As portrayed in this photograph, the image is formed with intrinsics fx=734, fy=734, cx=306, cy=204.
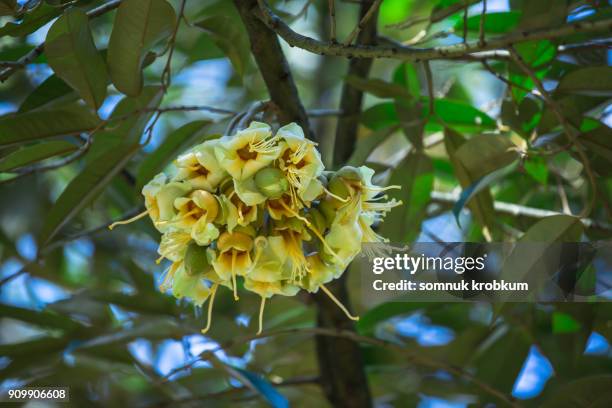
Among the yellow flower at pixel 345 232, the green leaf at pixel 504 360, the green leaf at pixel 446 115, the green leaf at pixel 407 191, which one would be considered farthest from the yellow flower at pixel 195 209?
the green leaf at pixel 504 360

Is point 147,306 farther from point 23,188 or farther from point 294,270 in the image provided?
point 23,188

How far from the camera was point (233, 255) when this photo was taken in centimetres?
84

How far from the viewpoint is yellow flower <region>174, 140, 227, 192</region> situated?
33.0 inches

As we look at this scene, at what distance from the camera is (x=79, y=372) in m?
1.46

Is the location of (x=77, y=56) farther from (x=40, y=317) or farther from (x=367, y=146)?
(x=40, y=317)

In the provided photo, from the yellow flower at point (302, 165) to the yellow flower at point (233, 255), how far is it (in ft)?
0.25

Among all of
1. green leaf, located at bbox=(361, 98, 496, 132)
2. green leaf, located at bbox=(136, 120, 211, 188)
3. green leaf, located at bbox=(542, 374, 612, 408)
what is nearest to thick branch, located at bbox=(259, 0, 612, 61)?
green leaf, located at bbox=(136, 120, 211, 188)

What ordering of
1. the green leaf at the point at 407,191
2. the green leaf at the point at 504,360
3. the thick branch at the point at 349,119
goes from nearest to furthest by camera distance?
the green leaf at the point at 407,191 < the thick branch at the point at 349,119 < the green leaf at the point at 504,360

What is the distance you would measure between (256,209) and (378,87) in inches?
22.0

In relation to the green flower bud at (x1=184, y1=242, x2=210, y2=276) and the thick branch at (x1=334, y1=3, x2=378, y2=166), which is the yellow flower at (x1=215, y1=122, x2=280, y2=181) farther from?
the thick branch at (x1=334, y1=3, x2=378, y2=166)

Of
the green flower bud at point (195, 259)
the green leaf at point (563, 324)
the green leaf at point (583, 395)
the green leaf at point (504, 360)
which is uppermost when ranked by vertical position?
the green flower bud at point (195, 259)

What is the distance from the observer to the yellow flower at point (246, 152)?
82cm

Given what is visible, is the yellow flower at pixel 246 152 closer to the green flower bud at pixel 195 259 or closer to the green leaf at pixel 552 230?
the green flower bud at pixel 195 259

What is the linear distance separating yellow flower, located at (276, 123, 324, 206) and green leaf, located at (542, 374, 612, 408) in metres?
0.63
